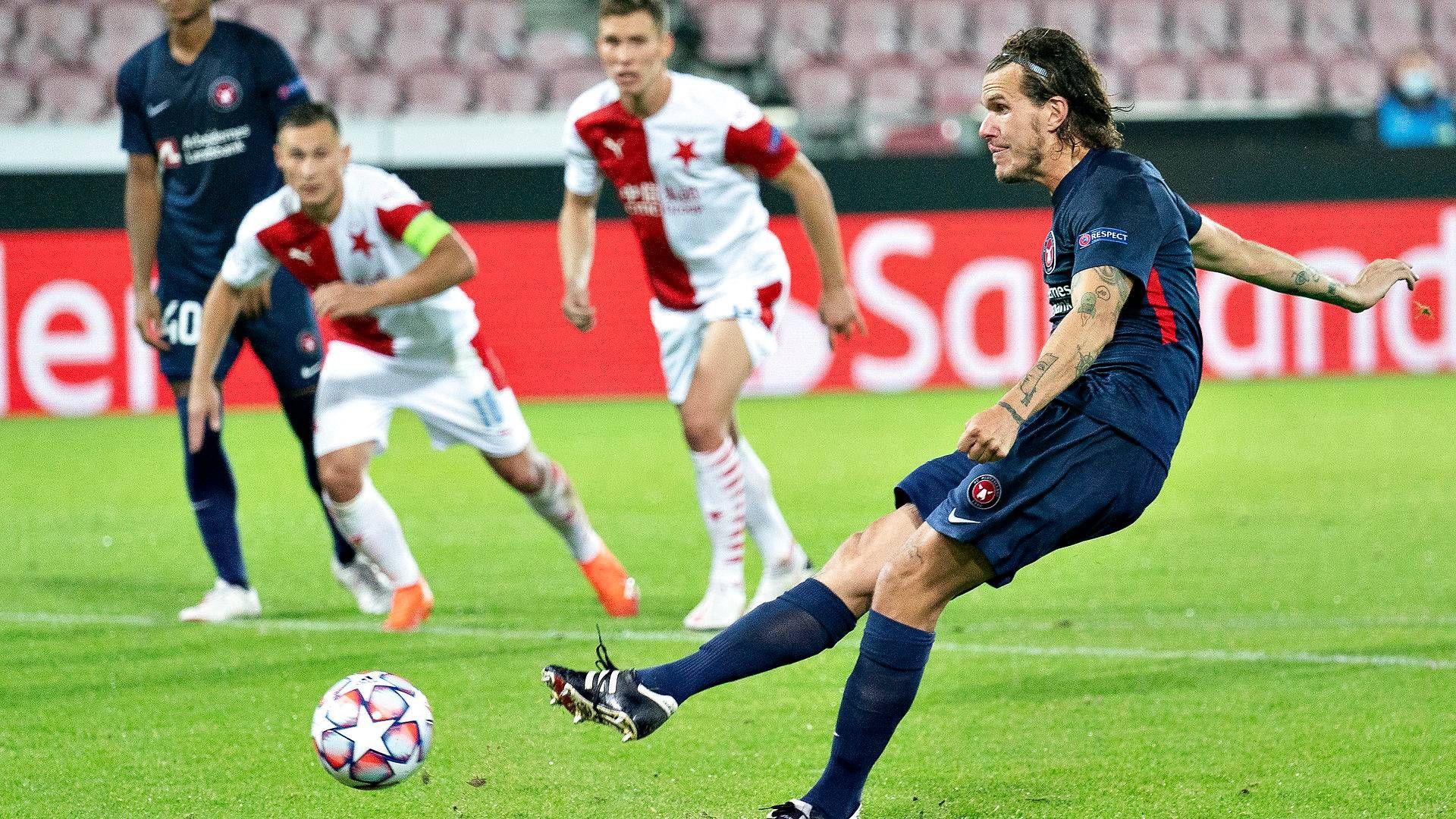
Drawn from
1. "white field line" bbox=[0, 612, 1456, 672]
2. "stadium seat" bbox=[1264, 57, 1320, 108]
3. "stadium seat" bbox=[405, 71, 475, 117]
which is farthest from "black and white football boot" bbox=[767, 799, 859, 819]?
"stadium seat" bbox=[1264, 57, 1320, 108]

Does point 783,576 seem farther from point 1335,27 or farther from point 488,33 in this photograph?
point 1335,27

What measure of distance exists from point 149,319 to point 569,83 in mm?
10950

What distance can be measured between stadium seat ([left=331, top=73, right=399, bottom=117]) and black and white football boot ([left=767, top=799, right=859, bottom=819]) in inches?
552

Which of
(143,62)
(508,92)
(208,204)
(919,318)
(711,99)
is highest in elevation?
(143,62)

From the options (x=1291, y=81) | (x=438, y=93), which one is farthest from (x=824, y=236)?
(x=1291, y=81)

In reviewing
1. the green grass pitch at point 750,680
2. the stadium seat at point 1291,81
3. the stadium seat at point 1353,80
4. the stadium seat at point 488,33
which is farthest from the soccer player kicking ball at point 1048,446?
the stadium seat at point 1353,80

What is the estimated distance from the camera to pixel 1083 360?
3.31 m

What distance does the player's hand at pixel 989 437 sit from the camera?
10.3 feet

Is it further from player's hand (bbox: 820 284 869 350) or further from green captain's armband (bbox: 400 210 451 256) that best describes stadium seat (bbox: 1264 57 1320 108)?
green captain's armband (bbox: 400 210 451 256)

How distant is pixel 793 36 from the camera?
1822cm

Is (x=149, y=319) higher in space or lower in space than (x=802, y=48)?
higher

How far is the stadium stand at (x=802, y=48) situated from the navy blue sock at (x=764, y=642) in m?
12.8

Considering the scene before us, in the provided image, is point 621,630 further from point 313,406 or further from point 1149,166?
point 1149,166

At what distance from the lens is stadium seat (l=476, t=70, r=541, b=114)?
1703 centimetres
